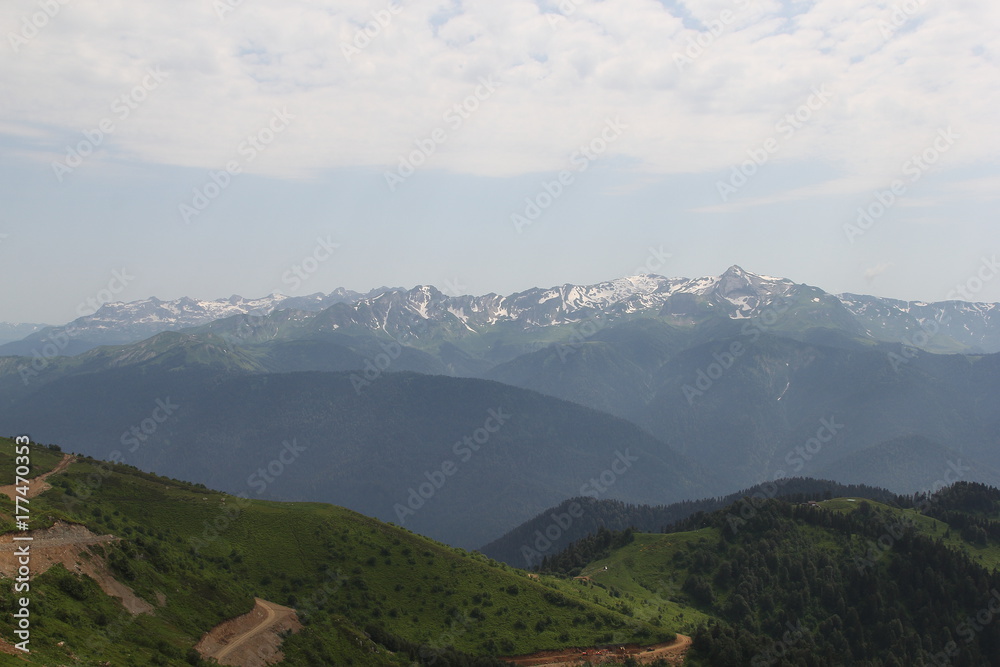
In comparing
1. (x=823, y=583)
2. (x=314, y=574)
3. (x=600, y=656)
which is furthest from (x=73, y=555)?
(x=823, y=583)

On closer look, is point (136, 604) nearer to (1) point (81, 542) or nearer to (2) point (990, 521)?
(1) point (81, 542)

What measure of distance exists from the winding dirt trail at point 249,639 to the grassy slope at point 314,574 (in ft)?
5.29

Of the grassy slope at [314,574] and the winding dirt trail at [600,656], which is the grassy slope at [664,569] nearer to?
the grassy slope at [314,574]

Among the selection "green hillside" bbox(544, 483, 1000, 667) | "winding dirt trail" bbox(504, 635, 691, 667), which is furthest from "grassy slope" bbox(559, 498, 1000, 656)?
"winding dirt trail" bbox(504, 635, 691, 667)

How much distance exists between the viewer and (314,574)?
113m

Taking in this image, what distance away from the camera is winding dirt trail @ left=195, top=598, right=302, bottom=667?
71250mm

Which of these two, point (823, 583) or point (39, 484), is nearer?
point (39, 484)

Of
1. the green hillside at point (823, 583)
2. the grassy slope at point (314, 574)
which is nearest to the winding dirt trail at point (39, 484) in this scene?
the grassy slope at point (314, 574)

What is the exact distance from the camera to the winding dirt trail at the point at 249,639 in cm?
7125

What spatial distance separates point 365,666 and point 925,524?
576 ft

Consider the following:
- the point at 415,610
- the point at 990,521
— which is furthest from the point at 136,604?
the point at 990,521

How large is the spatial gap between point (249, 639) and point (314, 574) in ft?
119

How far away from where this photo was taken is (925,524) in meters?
188

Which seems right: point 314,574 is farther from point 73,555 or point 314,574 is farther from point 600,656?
point 73,555
